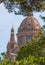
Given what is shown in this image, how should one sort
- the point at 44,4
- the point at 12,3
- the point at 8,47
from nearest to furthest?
the point at 12,3, the point at 44,4, the point at 8,47

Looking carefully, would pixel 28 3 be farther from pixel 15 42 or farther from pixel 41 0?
pixel 15 42

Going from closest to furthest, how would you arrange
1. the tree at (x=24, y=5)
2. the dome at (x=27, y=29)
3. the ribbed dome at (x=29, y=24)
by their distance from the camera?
the tree at (x=24, y=5) → the dome at (x=27, y=29) → the ribbed dome at (x=29, y=24)

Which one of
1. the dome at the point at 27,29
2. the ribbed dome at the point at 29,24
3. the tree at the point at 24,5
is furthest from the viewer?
the ribbed dome at the point at 29,24

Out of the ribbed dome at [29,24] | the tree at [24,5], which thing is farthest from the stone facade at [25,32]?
the tree at [24,5]

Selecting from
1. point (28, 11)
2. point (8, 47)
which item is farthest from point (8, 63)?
point (8, 47)

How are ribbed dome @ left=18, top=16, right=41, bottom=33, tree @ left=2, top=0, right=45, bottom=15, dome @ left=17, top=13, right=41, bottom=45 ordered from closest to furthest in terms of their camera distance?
1. tree @ left=2, top=0, right=45, bottom=15
2. dome @ left=17, top=13, right=41, bottom=45
3. ribbed dome @ left=18, top=16, right=41, bottom=33

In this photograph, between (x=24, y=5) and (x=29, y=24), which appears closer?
(x=24, y=5)

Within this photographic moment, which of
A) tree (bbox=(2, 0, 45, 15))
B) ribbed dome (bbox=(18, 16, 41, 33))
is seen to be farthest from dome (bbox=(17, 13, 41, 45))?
tree (bbox=(2, 0, 45, 15))

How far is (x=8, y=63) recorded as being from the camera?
9.52 meters

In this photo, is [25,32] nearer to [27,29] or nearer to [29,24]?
[27,29]

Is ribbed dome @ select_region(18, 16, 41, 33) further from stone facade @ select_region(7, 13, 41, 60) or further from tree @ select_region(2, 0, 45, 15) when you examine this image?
tree @ select_region(2, 0, 45, 15)

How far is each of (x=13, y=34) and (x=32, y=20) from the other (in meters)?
6.15

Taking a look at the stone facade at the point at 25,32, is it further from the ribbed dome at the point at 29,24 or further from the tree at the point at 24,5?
the tree at the point at 24,5

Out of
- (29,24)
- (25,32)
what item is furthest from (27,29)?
(29,24)
